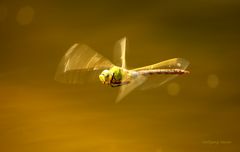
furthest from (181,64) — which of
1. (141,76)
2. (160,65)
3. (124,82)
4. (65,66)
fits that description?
(65,66)

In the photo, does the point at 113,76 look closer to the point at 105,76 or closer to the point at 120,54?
the point at 105,76

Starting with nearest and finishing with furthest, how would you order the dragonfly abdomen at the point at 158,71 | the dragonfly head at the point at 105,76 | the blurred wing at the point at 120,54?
the dragonfly head at the point at 105,76 < the blurred wing at the point at 120,54 < the dragonfly abdomen at the point at 158,71

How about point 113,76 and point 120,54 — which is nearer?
point 113,76

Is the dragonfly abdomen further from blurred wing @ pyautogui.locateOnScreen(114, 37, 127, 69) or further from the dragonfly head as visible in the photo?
the dragonfly head

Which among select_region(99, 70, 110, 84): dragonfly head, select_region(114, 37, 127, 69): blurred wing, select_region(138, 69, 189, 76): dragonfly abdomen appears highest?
select_region(114, 37, 127, 69): blurred wing

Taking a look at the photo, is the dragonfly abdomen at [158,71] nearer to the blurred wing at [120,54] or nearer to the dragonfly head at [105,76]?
the blurred wing at [120,54]

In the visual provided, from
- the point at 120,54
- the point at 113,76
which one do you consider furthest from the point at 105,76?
the point at 120,54

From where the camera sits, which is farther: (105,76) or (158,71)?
(158,71)

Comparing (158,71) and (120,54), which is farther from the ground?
(120,54)

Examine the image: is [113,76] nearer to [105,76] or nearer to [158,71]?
[105,76]

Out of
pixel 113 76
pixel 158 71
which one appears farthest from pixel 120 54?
pixel 113 76

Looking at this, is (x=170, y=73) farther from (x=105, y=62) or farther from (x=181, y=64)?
(x=105, y=62)
